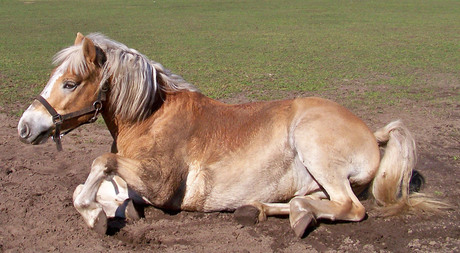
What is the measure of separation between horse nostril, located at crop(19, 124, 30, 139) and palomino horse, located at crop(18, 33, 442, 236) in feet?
0.04

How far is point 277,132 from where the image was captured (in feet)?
→ 16.9

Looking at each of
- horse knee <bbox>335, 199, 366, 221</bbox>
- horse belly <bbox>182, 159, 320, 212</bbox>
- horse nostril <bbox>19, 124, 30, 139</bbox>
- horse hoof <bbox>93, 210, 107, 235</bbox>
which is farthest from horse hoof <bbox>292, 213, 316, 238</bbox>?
horse nostril <bbox>19, 124, 30, 139</bbox>

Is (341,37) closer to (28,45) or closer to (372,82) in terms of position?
(372,82)

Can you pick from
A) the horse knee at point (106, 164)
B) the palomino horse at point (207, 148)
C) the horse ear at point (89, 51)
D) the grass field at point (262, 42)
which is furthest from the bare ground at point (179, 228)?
the grass field at point (262, 42)

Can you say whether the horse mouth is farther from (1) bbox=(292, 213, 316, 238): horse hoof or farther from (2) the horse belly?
(1) bbox=(292, 213, 316, 238): horse hoof

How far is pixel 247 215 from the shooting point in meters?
4.93

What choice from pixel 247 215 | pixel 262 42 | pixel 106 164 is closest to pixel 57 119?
pixel 106 164

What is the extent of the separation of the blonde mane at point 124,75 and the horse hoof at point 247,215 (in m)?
1.37

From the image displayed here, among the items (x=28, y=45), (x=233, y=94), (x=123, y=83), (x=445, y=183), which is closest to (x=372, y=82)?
(x=233, y=94)

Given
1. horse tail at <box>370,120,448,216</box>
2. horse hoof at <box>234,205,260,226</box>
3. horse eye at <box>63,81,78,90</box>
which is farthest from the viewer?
horse tail at <box>370,120,448,216</box>

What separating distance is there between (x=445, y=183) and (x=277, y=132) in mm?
2424

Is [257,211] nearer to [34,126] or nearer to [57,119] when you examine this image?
[57,119]

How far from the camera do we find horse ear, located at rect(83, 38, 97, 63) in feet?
15.4

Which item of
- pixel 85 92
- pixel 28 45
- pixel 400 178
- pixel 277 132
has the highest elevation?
pixel 85 92
